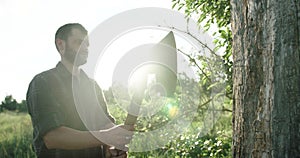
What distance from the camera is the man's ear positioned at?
2791 millimetres

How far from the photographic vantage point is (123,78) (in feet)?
7.36

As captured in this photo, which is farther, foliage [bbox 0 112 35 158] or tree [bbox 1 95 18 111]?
tree [bbox 1 95 18 111]

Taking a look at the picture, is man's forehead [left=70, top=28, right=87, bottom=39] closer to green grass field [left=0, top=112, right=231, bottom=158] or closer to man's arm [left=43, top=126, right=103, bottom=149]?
man's arm [left=43, top=126, right=103, bottom=149]

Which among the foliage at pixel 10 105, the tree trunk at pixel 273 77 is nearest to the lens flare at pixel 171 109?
the tree trunk at pixel 273 77

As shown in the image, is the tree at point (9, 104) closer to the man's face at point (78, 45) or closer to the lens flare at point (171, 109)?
Result: the lens flare at point (171, 109)

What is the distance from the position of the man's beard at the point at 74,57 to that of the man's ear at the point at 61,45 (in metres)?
0.03

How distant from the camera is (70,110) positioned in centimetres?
264

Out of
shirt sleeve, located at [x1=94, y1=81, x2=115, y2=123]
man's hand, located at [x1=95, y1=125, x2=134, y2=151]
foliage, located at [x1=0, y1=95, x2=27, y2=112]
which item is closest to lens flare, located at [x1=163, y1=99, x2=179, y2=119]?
shirt sleeve, located at [x1=94, y1=81, x2=115, y2=123]

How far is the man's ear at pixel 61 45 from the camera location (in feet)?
9.16

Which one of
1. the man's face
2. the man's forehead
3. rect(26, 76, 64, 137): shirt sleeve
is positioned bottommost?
rect(26, 76, 64, 137): shirt sleeve

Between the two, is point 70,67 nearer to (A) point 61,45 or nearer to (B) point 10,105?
(A) point 61,45

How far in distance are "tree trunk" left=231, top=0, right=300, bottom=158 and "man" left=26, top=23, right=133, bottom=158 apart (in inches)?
28.4

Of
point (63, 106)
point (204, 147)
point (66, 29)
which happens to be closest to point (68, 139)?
point (63, 106)

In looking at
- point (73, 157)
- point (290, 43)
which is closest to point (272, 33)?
point (290, 43)
